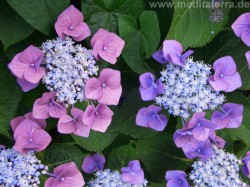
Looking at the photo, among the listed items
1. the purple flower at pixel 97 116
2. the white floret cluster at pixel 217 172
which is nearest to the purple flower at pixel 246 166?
the white floret cluster at pixel 217 172

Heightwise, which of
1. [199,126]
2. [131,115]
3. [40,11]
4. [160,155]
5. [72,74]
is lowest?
[160,155]

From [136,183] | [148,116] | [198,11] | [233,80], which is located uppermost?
[198,11]

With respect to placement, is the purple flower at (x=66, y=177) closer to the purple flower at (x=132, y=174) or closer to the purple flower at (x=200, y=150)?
the purple flower at (x=132, y=174)

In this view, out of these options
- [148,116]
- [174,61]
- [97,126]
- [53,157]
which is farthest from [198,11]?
[53,157]

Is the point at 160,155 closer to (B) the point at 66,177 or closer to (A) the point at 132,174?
(A) the point at 132,174

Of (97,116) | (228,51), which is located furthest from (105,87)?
(228,51)

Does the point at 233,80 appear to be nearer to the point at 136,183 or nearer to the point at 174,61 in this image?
the point at 174,61

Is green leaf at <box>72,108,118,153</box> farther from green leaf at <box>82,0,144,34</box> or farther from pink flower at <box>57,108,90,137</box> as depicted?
green leaf at <box>82,0,144,34</box>
